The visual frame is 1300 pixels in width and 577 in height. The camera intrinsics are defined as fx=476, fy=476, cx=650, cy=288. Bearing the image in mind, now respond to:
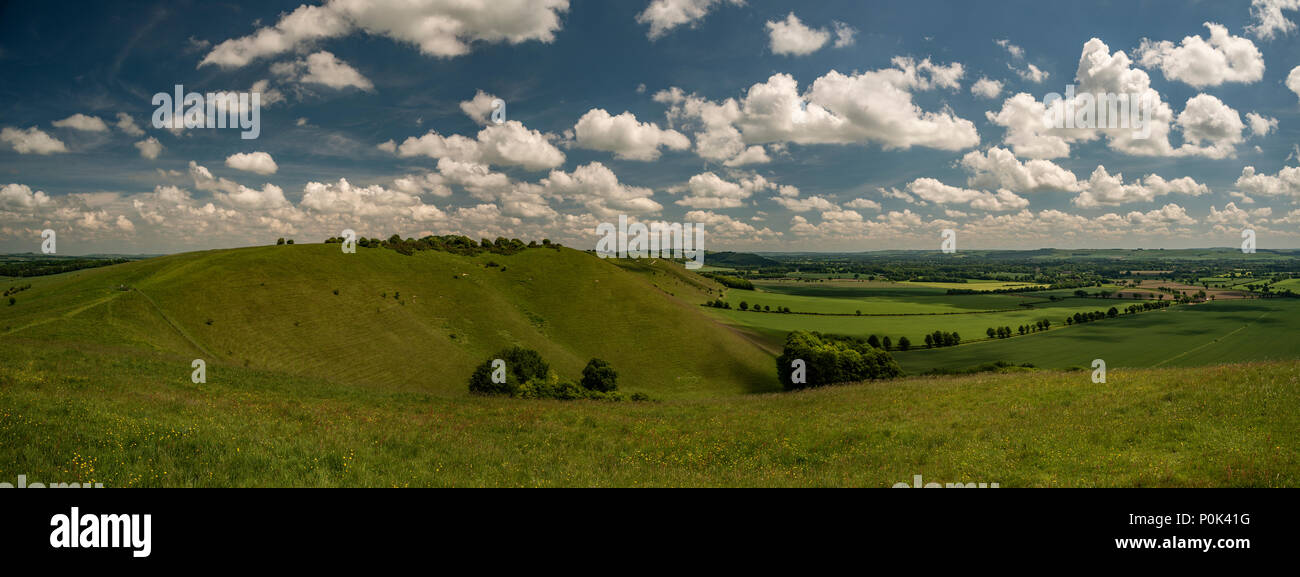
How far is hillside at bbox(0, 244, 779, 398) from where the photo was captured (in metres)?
46.2

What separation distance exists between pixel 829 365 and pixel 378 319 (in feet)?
209

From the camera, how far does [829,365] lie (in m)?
66.8

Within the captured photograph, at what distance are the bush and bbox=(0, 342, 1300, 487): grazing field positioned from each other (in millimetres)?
26731

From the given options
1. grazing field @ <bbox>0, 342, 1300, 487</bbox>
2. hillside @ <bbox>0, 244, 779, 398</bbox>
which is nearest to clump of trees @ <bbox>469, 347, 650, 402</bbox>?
hillside @ <bbox>0, 244, 779, 398</bbox>

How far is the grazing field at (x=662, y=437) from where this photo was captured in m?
10.6

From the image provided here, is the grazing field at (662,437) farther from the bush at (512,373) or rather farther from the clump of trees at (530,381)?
the bush at (512,373)

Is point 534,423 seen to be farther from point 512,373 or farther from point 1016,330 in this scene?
point 1016,330

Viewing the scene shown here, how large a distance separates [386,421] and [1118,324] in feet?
538

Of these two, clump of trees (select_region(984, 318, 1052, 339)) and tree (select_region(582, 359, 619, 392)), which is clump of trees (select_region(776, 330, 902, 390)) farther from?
clump of trees (select_region(984, 318, 1052, 339))

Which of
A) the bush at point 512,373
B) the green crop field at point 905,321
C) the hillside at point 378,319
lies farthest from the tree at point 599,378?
the green crop field at point 905,321

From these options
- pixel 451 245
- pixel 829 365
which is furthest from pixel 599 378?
pixel 451 245

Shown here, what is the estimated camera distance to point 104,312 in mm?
45031
